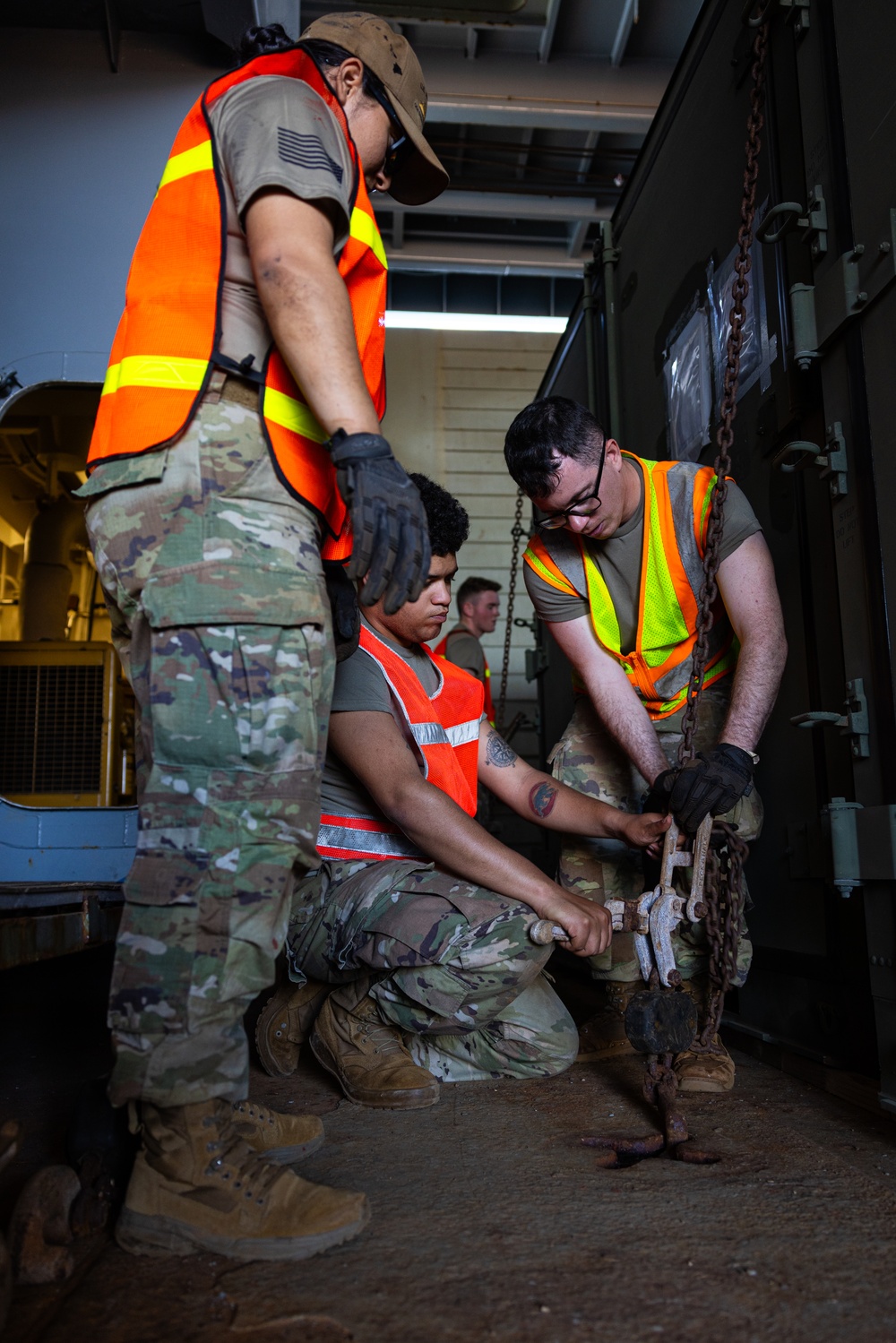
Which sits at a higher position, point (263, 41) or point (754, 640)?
point (263, 41)

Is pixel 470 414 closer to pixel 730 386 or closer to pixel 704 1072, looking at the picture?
pixel 730 386

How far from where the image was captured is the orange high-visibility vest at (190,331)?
146cm

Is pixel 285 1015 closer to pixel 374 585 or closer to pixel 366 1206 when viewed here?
pixel 366 1206

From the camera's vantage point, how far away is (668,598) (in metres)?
2.55

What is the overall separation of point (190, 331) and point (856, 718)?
4.68 feet

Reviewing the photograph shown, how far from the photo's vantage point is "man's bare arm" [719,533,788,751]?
2.22 m

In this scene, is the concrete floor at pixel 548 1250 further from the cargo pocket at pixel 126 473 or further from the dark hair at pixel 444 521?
the dark hair at pixel 444 521

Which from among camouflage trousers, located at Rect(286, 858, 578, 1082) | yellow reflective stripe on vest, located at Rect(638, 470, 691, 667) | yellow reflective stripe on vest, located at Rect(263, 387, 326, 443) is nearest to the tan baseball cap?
yellow reflective stripe on vest, located at Rect(263, 387, 326, 443)

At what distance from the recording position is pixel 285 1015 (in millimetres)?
2385

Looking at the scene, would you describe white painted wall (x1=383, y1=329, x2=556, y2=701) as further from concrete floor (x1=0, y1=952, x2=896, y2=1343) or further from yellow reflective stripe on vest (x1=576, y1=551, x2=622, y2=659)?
concrete floor (x1=0, y1=952, x2=896, y2=1343)

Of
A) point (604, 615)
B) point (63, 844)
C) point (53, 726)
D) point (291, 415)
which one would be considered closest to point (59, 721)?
point (53, 726)

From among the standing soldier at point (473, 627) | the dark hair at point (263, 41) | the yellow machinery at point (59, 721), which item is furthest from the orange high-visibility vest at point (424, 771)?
the standing soldier at point (473, 627)

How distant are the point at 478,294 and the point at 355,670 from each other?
933cm

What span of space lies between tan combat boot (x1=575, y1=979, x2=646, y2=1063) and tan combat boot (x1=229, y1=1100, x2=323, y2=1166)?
3.26 feet
